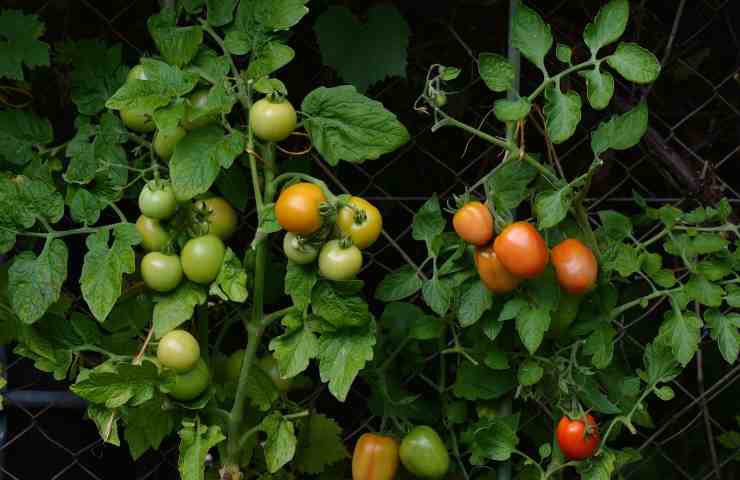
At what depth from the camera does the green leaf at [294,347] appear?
58.0 inches

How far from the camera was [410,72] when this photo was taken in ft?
6.26

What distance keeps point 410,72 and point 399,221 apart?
0.28m

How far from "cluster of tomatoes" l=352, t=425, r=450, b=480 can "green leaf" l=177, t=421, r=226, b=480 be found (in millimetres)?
226

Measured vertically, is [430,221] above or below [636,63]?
below

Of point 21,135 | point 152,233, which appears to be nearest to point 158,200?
point 152,233

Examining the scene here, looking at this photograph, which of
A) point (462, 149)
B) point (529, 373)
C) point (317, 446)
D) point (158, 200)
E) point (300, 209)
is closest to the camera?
point (300, 209)

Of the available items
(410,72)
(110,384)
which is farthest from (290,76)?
(110,384)

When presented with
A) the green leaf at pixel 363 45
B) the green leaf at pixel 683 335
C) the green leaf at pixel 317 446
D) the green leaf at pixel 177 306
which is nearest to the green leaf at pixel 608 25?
the green leaf at pixel 363 45

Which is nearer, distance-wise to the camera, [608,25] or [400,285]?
[608,25]

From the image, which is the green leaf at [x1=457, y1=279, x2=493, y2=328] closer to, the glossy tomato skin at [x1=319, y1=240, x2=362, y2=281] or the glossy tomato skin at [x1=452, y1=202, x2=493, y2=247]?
the glossy tomato skin at [x1=452, y1=202, x2=493, y2=247]

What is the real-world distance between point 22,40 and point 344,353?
26.2 inches

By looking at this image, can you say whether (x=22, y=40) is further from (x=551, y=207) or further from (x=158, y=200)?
(x=551, y=207)

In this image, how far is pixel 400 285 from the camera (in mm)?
1616

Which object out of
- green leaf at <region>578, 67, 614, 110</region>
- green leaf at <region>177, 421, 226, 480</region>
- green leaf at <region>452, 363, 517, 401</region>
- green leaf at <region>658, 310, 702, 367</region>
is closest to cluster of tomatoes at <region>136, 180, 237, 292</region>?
green leaf at <region>177, 421, 226, 480</region>
